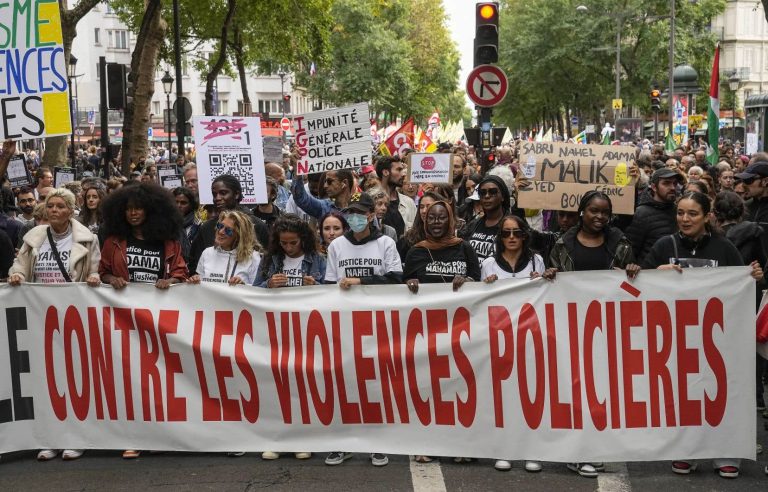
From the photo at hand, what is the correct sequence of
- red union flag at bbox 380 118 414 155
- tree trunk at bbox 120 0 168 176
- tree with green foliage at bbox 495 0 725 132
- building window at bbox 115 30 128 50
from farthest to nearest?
building window at bbox 115 30 128 50, tree with green foliage at bbox 495 0 725 132, tree trunk at bbox 120 0 168 176, red union flag at bbox 380 118 414 155

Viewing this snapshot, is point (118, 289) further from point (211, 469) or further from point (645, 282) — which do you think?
point (645, 282)

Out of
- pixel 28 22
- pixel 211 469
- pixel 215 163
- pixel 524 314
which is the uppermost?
pixel 28 22

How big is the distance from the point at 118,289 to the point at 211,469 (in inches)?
48.8

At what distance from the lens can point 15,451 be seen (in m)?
6.66

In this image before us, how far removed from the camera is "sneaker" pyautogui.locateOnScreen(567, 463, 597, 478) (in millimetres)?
6156

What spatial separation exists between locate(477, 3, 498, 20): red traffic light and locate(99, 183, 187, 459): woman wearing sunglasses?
6.42m

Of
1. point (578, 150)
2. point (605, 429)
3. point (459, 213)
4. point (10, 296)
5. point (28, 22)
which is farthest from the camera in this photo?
point (459, 213)

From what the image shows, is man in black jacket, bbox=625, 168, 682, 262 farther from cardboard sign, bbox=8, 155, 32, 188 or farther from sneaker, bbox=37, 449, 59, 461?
cardboard sign, bbox=8, 155, 32, 188

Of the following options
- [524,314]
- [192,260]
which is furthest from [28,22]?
[524,314]

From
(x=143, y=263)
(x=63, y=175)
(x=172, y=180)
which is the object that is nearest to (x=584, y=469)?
(x=143, y=263)

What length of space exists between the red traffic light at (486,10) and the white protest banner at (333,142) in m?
3.18

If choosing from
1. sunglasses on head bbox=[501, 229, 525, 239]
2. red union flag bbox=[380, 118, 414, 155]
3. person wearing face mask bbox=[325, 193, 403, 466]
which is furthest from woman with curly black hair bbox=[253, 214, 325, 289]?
red union flag bbox=[380, 118, 414, 155]

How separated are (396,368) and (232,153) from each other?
3874 millimetres

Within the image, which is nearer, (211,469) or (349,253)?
(211,469)
